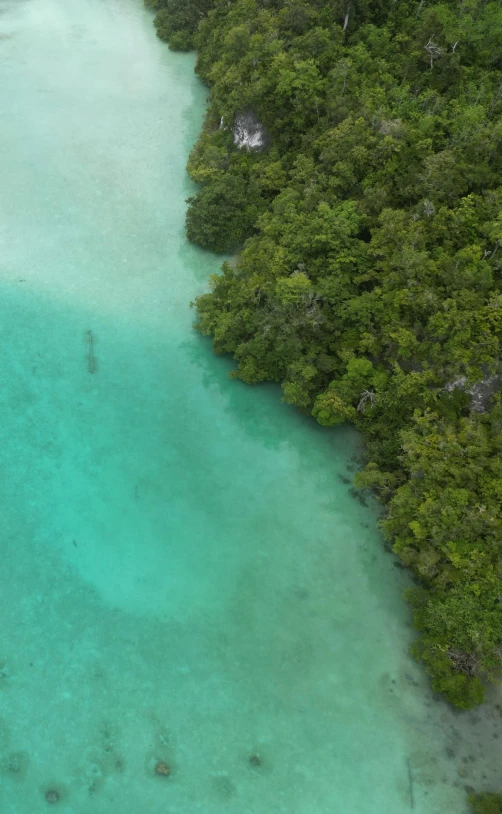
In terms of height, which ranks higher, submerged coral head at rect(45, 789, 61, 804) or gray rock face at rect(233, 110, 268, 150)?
gray rock face at rect(233, 110, 268, 150)

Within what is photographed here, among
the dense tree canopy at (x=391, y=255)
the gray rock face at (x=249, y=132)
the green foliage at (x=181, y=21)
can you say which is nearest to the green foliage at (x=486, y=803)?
the dense tree canopy at (x=391, y=255)

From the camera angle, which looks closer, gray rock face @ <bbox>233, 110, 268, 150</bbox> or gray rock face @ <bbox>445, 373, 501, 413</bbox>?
gray rock face @ <bbox>445, 373, 501, 413</bbox>

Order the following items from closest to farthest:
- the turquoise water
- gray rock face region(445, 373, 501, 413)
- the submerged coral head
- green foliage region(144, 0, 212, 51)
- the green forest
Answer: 1. the submerged coral head
2. the turquoise water
3. the green forest
4. gray rock face region(445, 373, 501, 413)
5. green foliage region(144, 0, 212, 51)

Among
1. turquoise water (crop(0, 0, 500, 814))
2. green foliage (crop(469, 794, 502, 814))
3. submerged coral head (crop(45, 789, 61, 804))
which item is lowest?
submerged coral head (crop(45, 789, 61, 804))

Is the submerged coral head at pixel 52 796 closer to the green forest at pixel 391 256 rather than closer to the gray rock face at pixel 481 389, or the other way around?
the green forest at pixel 391 256

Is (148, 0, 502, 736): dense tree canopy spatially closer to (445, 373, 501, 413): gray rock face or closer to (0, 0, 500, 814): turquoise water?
(445, 373, 501, 413): gray rock face

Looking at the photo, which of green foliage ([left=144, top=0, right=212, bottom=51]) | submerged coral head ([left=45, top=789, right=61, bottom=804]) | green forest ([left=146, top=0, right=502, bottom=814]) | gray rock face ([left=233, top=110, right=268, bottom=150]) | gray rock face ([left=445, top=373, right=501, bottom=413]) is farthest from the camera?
green foliage ([left=144, top=0, right=212, bottom=51])

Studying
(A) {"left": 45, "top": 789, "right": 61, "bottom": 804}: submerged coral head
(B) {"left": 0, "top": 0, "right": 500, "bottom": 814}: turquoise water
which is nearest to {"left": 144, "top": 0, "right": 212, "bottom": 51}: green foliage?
(B) {"left": 0, "top": 0, "right": 500, "bottom": 814}: turquoise water
